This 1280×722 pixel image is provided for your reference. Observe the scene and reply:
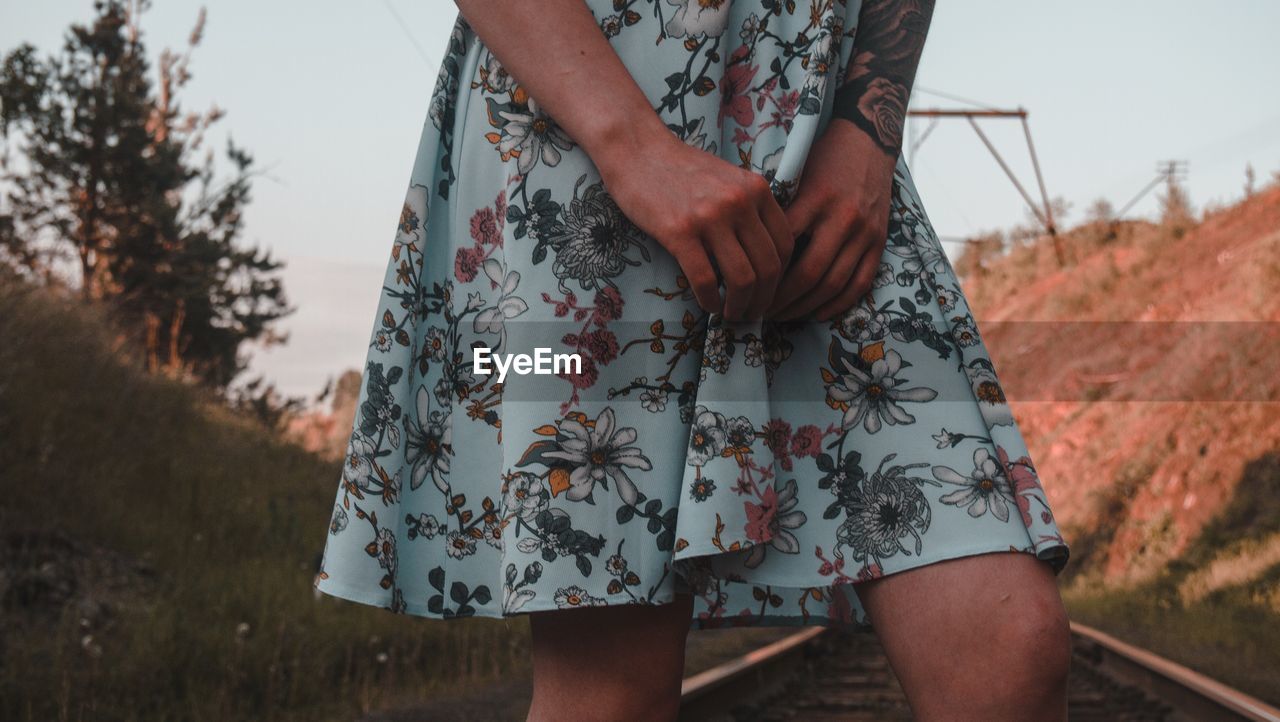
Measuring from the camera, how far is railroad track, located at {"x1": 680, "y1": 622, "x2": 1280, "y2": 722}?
366 cm

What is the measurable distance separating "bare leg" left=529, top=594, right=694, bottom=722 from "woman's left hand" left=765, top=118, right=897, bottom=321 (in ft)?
1.17

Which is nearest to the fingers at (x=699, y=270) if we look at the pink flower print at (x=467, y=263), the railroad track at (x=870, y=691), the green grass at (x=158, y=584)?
the pink flower print at (x=467, y=263)

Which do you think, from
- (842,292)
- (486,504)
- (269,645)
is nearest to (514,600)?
(486,504)

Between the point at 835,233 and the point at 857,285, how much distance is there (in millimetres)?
60

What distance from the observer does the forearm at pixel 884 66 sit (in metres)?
1.15

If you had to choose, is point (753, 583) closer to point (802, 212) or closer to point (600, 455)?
point (600, 455)

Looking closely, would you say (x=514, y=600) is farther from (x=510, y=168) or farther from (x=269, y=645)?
(x=269, y=645)

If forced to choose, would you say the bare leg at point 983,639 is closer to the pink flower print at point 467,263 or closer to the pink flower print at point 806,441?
the pink flower print at point 806,441

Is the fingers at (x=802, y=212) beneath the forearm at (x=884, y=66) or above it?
beneath

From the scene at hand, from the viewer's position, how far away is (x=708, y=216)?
967 millimetres

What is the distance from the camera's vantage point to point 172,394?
8.31 m

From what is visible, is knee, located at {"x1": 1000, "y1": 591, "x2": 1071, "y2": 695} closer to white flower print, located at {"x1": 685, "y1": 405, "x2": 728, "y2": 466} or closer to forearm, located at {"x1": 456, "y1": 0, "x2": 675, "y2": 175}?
white flower print, located at {"x1": 685, "y1": 405, "x2": 728, "y2": 466}

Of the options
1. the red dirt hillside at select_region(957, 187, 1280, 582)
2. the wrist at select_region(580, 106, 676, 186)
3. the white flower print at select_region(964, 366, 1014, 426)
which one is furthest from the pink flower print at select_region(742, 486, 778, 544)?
the red dirt hillside at select_region(957, 187, 1280, 582)

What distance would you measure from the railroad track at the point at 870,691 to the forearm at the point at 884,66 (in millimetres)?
2573
